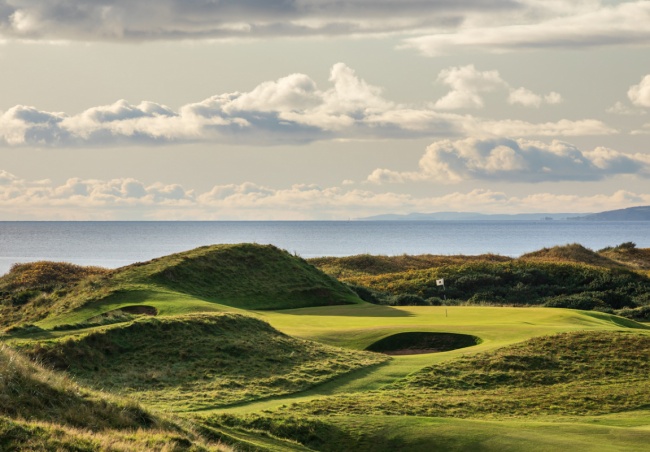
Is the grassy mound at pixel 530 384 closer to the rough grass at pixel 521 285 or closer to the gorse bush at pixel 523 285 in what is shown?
the rough grass at pixel 521 285

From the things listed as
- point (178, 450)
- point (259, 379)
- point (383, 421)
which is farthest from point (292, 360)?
point (178, 450)

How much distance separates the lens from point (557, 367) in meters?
32.7

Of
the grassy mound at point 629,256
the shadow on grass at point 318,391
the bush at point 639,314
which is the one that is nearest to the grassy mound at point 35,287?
the shadow on grass at point 318,391

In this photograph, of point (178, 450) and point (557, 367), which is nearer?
point (178, 450)

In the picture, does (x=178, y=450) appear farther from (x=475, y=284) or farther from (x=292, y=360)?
(x=475, y=284)

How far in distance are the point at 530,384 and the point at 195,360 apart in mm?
11846

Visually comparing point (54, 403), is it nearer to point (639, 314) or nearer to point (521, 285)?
point (639, 314)

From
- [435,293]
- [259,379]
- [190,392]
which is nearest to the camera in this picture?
[190,392]

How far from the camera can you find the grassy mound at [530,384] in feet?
85.7

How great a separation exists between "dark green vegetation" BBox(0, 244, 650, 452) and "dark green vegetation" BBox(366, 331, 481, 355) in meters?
0.06

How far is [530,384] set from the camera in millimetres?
30625

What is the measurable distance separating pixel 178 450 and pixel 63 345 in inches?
663

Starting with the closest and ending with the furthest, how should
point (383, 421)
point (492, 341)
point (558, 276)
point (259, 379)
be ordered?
point (383, 421) → point (259, 379) → point (492, 341) → point (558, 276)

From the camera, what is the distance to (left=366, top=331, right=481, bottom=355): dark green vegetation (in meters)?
37.6
